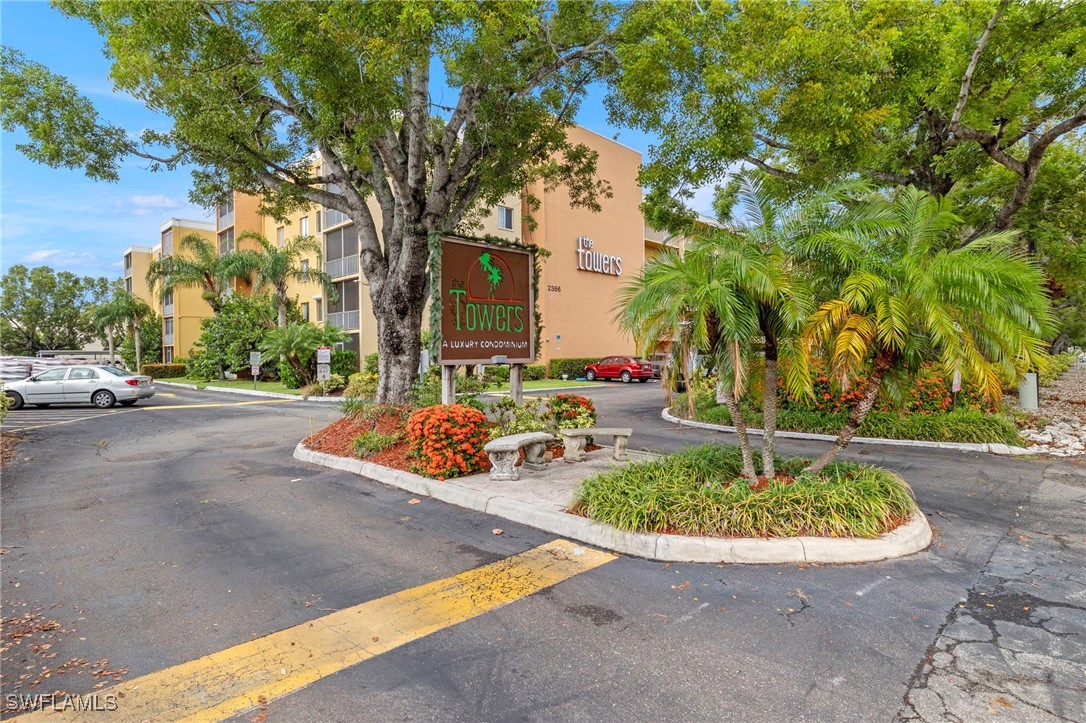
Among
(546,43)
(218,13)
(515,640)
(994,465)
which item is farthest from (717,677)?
(218,13)

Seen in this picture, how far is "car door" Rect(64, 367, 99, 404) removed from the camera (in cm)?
1853

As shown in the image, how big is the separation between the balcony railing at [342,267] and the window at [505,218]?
314 inches

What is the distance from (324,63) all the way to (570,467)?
6.78 meters

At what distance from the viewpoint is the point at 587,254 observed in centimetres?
3347

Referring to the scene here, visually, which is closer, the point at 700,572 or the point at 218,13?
the point at 700,572

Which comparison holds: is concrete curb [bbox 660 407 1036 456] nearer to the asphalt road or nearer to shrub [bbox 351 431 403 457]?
the asphalt road

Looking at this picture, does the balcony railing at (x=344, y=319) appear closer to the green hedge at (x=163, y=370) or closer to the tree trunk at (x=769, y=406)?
the green hedge at (x=163, y=370)

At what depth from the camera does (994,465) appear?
8.78 m

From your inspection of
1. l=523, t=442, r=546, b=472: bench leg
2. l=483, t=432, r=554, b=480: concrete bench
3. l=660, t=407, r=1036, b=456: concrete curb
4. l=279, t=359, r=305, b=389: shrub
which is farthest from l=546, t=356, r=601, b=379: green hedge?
l=483, t=432, r=554, b=480: concrete bench

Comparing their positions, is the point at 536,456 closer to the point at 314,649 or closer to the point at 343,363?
the point at 314,649

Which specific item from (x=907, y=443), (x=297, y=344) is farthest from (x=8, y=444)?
(x=907, y=443)

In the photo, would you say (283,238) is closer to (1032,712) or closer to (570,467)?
(570,467)

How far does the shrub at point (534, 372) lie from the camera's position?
30503 millimetres

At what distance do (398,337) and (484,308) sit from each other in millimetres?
2222
